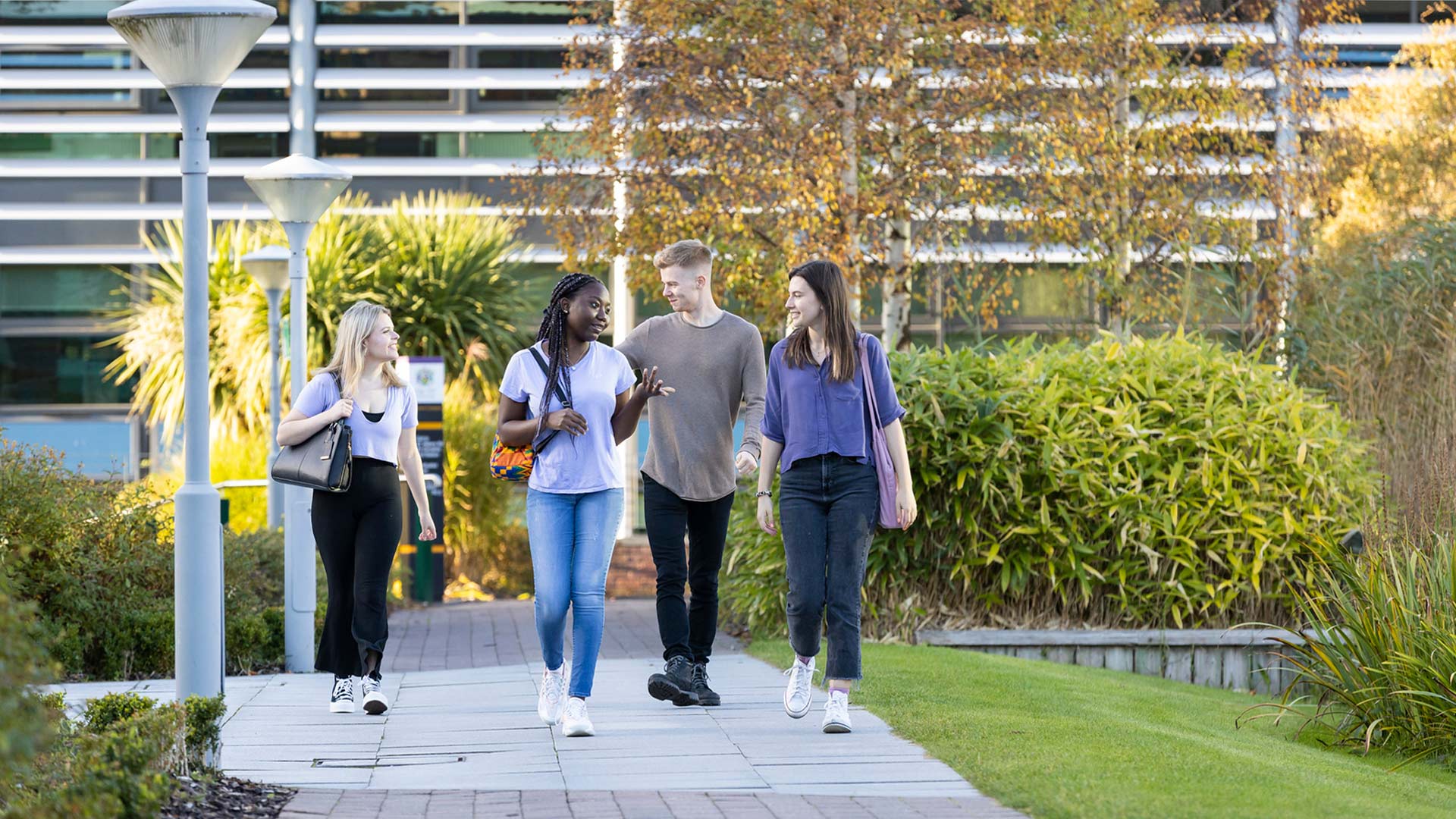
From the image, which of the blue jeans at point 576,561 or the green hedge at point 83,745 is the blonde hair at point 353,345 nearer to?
the blue jeans at point 576,561

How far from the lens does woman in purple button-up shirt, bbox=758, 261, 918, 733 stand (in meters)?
6.29

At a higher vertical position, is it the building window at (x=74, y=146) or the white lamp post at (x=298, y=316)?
the building window at (x=74, y=146)

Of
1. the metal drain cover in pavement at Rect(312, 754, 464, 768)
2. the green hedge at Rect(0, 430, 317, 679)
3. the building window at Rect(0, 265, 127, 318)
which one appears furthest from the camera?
the building window at Rect(0, 265, 127, 318)

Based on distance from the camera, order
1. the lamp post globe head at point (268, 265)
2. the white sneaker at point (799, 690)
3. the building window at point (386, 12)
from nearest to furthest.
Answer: the white sneaker at point (799, 690), the lamp post globe head at point (268, 265), the building window at point (386, 12)

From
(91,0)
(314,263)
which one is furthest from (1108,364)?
(91,0)

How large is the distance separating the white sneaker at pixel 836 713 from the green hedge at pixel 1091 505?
3.56 m

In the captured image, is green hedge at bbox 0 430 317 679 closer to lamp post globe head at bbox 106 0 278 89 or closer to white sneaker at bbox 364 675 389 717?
white sneaker at bbox 364 675 389 717

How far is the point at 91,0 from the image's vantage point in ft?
76.0

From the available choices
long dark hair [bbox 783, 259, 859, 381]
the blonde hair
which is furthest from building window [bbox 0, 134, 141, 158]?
long dark hair [bbox 783, 259, 859, 381]

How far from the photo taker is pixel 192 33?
229 inches

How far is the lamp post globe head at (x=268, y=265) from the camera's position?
1423 centimetres

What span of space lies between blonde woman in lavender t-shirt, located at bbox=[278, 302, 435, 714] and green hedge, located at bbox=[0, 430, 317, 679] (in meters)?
2.21

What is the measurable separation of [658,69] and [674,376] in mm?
7486

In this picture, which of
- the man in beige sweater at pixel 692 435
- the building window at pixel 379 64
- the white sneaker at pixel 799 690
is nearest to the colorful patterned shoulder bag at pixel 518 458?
the man in beige sweater at pixel 692 435
